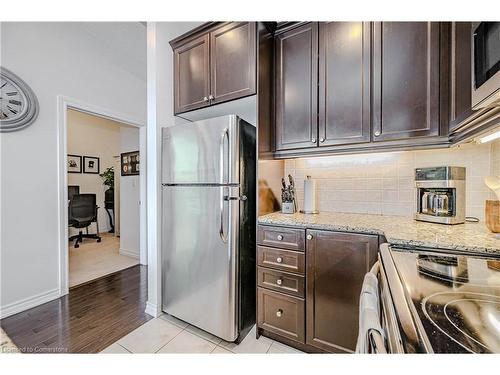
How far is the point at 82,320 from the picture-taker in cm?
183

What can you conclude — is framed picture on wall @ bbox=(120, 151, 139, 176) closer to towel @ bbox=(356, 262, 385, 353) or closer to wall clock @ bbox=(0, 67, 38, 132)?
wall clock @ bbox=(0, 67, 38, 132)

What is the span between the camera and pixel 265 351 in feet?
4.85

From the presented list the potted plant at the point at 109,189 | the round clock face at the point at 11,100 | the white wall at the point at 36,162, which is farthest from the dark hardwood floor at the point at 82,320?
the potted plant at the point at 109,189

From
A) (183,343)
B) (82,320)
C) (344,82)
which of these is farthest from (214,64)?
(82,320)

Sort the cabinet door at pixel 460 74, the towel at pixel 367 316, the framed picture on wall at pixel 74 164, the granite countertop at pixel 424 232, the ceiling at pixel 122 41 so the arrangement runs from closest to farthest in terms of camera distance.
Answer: the towel at pixel 367 316
the granite countertop at pixel 424 232
the cabinet door at pixel 460 74
the ceiling at pixel 122 41
the framed picture on wall at pixel 74 164

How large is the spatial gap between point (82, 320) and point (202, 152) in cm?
175

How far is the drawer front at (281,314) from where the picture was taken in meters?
1.43

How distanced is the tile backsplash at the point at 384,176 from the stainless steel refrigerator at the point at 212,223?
0.65 meters

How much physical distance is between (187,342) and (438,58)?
8.12ft

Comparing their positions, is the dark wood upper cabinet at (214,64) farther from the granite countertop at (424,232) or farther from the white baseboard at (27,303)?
the white baseboard at (27,303)

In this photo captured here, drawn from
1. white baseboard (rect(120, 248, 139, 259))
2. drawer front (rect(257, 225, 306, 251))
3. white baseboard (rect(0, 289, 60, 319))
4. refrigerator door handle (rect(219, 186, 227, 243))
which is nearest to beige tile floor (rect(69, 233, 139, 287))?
→ white baseboard (rect(120, 248, 139, 259))
